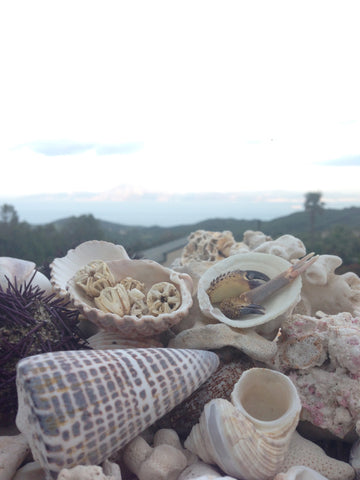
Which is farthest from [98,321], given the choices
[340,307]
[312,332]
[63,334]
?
[340,307]

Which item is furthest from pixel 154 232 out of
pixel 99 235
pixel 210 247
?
pixel 210 247

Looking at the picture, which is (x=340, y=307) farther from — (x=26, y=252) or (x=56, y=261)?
(x=26, y=252)

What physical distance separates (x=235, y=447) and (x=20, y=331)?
89cm

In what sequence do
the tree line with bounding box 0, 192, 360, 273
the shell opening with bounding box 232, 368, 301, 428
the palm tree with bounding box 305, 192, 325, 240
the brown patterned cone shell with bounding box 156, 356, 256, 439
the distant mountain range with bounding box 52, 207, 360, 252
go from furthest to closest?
the palm tree with bounding box 305, 192, 325, 240
the distant mountain range with bounding box 52, 207, 360, 252
the tree line with bounding box 0, 192, 360, 273
the brown patterned cone shell with bounding box 156, 356, 256, 439
the shell opening with bounding box 232, 368, 301, 428

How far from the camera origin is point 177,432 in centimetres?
155

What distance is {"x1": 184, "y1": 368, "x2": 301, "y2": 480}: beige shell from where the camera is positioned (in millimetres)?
1204

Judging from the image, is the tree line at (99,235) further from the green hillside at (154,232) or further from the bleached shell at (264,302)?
the bleached shell at (264,302)

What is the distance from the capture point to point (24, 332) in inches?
57.6

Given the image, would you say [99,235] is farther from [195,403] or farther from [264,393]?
[264,393]

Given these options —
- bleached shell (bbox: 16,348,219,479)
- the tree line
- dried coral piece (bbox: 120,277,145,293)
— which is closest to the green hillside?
the tree line

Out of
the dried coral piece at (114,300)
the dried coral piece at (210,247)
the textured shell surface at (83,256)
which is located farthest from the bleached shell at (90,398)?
the dried coral piece at (210,247)

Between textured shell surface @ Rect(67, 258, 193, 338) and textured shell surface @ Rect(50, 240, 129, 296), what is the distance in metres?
0.22

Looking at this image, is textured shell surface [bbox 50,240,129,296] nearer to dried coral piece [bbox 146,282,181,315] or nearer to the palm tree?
dried coral piece [bbox 146,282,181,315]

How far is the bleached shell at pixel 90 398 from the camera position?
1.13 metres
